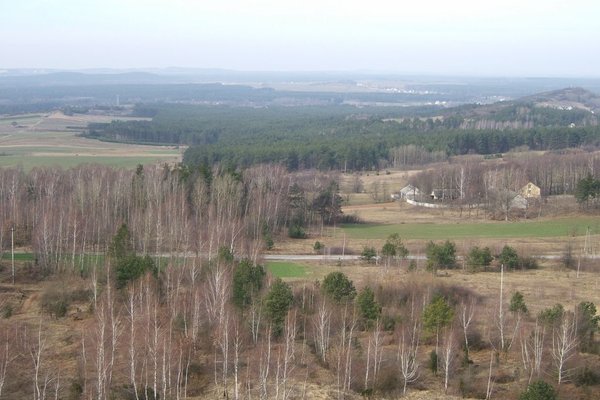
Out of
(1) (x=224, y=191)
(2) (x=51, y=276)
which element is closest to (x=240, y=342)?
(2) (x=51, y=276)

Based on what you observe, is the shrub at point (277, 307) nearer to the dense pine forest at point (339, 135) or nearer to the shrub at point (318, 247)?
the shrub at point (318, 247)

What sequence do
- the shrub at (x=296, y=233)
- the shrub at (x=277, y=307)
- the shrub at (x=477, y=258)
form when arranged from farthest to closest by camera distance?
the shrub at (x=296, y=233), the shrub at (x=477, y=258), the shrub at (x=277, y=307)

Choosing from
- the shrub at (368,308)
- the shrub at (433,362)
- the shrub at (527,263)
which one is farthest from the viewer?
the shrub at (527,263)

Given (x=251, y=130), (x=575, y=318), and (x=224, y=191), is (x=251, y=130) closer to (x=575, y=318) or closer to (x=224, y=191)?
(x=224, y=191)

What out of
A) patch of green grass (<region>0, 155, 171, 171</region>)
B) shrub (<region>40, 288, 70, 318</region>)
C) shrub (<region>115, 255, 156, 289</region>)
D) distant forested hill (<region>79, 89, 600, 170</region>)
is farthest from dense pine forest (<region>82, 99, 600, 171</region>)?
shrub (<region>115, 255, 156, 289</region>)

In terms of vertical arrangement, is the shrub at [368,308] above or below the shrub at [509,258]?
above

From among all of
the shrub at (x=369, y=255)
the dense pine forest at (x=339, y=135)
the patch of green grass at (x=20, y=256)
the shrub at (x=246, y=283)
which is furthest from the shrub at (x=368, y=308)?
the dense pine forest at (x=339, y=135)
